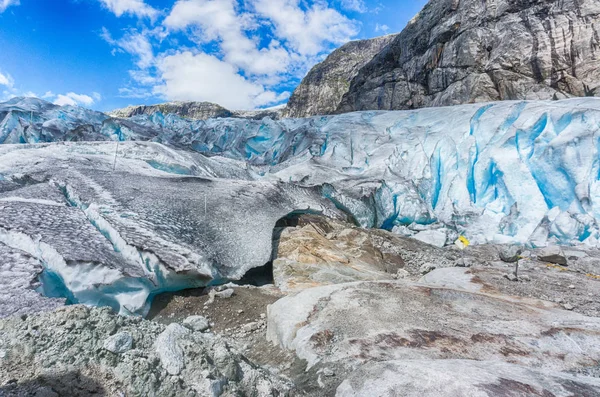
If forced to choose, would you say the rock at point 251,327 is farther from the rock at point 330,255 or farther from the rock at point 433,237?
the rock at point 433,237

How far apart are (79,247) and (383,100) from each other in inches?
1091

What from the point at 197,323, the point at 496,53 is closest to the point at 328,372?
the point at 197,323

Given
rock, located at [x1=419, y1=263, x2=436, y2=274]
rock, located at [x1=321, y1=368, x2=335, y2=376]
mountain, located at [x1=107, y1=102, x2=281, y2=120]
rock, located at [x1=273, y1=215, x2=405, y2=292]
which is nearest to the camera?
rock, located at [x1=321, y1=368, x2=335, y2=376]

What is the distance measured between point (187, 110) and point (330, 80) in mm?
30137

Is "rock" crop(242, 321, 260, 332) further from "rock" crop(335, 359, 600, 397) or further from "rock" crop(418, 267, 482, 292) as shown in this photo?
"rock" crop(418, 267, 482, 292)

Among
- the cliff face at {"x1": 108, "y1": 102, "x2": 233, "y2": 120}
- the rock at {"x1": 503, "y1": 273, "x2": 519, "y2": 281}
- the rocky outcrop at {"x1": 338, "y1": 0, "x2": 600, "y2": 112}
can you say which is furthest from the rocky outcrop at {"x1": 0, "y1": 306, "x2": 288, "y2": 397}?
the cliff face at {"x1": 108, "y1": 102, "x2": 233, "y2": 120}

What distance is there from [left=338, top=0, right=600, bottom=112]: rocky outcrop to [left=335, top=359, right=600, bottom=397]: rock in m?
20.8

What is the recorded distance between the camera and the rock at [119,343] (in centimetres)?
192

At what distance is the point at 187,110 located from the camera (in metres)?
65.2

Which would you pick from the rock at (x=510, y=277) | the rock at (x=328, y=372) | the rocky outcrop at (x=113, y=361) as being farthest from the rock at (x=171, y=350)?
the rock at (x=510, y=277)

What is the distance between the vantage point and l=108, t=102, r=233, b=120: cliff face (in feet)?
208

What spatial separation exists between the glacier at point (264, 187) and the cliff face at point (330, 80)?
1172 inches

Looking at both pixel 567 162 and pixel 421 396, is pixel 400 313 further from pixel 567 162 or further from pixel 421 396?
pixel 567 162

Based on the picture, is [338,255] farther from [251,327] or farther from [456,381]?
[456,381]
